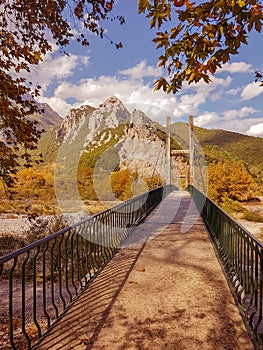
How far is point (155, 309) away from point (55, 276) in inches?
138

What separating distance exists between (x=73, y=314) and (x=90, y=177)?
33.5 m

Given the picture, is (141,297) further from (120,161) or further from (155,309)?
(120,161)

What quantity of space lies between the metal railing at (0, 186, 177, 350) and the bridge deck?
25cm

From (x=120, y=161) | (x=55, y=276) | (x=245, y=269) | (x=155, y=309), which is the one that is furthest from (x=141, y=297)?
(x=120, y=161)

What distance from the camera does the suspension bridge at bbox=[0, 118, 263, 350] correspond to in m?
2.70

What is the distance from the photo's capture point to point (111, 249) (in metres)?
5.92

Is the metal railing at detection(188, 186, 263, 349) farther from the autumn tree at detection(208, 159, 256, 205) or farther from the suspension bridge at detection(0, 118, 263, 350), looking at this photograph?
the autumn tree at detection(208, 159, 256, 205)

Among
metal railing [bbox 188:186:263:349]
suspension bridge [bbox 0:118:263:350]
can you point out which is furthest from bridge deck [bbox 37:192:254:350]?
metal railing [bbox 188:186:263:349]

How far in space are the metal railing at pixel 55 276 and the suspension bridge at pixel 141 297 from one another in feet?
0.06

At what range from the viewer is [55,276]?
244 inches

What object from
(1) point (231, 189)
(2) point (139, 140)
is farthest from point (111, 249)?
(2) point (139, 140)

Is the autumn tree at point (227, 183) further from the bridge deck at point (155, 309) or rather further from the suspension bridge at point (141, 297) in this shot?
the bridge deck at point (155, 309)

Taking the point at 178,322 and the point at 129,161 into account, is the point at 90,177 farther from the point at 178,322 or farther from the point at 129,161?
the point at 178,322

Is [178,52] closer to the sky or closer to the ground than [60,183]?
closer to the sky
